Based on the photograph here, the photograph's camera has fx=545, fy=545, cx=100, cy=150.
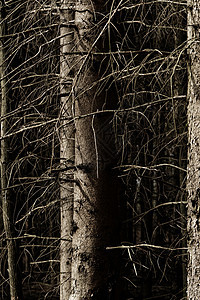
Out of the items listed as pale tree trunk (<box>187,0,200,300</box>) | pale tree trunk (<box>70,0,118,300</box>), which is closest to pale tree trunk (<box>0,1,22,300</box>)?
pale tree trunk (<box>70,0,118,300</box>)

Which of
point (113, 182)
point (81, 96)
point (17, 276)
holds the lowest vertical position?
point (17, 276)

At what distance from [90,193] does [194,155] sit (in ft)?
3.25

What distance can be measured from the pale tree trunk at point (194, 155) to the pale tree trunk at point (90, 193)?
766 mm

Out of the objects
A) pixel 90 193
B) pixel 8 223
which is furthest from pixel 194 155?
pixel 8 223

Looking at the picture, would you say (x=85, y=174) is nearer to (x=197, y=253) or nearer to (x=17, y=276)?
(x=197, y=253)

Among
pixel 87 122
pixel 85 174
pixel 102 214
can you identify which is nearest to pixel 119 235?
pixel 102 214

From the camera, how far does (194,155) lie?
9.99ft

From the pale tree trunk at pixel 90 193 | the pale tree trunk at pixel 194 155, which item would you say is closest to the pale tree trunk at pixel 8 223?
the pale tree trunk at pixel 90 193

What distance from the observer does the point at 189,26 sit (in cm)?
311

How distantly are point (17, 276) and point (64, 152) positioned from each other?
142 cm

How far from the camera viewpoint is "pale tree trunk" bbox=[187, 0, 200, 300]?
3.03m

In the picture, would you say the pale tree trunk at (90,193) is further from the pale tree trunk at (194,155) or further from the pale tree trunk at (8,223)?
the pale tree trunk at (8,223)

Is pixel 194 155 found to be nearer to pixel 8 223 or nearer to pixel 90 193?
pixel 90 193

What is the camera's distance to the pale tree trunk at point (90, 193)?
373 centimetres
